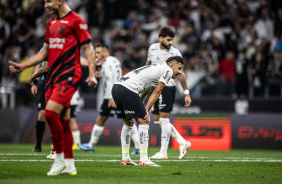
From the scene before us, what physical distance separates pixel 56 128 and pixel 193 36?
13.8 metres

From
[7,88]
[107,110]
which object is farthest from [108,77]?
[7,88]

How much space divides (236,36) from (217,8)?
218 centimetres

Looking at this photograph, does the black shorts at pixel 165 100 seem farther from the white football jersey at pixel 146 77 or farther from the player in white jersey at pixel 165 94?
the white football jersey at pixel 146 77

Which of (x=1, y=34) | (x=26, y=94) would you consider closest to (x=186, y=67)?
(x=26, y=94)

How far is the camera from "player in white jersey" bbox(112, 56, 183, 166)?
363 inches

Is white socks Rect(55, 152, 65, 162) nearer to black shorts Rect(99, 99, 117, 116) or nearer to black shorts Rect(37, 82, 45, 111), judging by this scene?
black shorts Rect(37, 82, 45, 111)

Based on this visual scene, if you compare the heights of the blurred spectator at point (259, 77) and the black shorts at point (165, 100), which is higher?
the blurred spectator at point (259, 77)

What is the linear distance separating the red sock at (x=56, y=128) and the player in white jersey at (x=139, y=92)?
2016 mm

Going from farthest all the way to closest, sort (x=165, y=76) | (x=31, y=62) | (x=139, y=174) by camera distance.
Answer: (x=165, y=76), (x=139, y=174), (x=31, y=62)

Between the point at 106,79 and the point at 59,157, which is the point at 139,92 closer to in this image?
the point at 59,157

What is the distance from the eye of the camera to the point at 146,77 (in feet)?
31.0

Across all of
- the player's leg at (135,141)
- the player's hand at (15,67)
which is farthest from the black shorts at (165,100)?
the player's hand at (15,67)

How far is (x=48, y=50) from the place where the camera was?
307 inches

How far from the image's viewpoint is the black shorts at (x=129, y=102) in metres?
9.21
